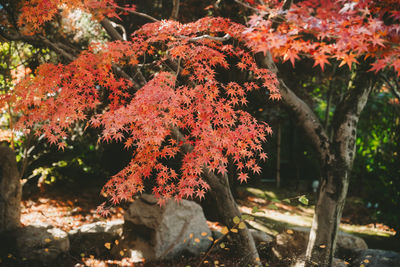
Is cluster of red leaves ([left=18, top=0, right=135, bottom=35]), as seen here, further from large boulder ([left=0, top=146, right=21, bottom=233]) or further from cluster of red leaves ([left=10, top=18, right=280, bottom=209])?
large boulder ([left=0, top=146, right=21, bottom=233])

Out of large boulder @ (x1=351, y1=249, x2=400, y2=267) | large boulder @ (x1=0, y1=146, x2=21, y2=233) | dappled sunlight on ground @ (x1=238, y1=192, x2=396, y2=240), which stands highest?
large boulder @ (x1=0, y1=146, x2=21, y2=233)

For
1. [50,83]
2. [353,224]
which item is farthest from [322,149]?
[353,224]

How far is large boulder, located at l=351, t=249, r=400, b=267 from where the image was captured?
424 centimetres

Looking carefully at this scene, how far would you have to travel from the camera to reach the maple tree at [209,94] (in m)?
2.46

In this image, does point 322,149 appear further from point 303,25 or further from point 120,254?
point 120,254

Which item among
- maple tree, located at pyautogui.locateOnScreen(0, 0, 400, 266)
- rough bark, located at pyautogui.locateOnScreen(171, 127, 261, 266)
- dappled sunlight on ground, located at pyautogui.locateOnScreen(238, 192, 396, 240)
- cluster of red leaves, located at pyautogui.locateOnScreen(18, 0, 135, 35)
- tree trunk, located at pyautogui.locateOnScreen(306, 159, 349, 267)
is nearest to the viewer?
maple tree, located at pyautogui.locateOnScreen(0, 0, 400, 266)

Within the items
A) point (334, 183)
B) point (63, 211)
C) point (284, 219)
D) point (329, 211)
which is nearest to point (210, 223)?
point (284, 219)

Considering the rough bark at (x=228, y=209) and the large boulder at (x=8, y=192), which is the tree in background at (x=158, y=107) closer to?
the rough bark at (x=228, y=209)

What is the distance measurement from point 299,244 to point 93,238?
359 cm

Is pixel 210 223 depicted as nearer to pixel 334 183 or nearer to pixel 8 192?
pixel 334 183

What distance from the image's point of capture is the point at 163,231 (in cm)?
452

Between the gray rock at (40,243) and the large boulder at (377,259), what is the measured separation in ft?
15.3

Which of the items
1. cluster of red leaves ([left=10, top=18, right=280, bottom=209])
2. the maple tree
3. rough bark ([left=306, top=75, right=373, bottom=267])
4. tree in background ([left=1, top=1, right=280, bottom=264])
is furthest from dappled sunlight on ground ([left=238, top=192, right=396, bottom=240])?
cluster of red leaves ([left=10, top=18, right=280, bottom=209])

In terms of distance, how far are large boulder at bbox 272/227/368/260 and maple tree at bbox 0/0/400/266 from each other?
775mm
